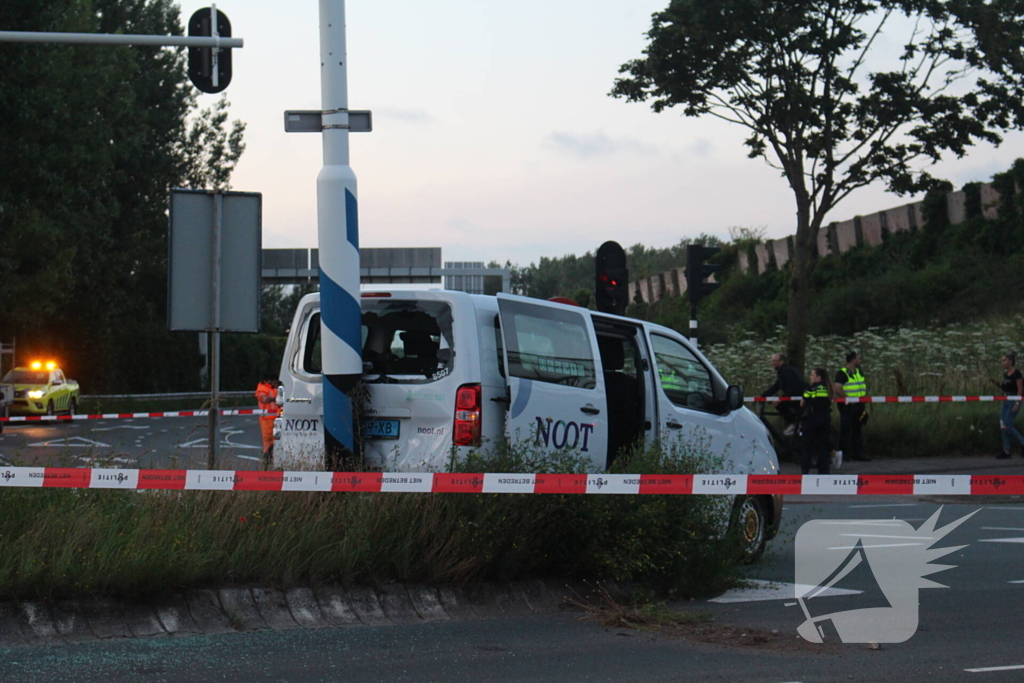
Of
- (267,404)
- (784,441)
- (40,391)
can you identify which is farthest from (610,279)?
(40,391)

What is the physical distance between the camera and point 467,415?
8586 mm

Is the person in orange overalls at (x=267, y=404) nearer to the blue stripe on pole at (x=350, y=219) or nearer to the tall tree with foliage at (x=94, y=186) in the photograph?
the blue stripe on pole at (x=350, y=219)

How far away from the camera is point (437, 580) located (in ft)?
25.5

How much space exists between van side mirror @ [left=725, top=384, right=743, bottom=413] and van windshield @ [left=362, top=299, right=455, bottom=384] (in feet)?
9.59

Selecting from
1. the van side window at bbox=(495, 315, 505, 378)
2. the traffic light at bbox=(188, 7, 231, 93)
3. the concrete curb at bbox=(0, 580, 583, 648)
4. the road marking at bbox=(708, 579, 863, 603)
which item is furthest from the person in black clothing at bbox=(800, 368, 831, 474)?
the concrete curb at bbox=(0, 580, 583, 648)

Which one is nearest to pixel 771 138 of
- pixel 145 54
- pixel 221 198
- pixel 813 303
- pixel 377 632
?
pixel 221 198

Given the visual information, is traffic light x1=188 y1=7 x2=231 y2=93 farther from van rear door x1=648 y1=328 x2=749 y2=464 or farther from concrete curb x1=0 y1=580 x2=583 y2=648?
concrete curb x1=0 y1=580 x2=583 y2=648

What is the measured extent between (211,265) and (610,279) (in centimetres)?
764

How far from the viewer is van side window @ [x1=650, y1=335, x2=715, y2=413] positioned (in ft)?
33.8

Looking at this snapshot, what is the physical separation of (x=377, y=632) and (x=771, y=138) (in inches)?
786

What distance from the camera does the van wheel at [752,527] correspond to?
9.70 meters

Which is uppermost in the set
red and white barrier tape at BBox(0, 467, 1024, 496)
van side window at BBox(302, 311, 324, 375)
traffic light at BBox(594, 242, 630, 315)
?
traffic light at BBox(594, 242, 630, 315)

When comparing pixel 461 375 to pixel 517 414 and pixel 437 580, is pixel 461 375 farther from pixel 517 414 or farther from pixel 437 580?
pixel 437 580

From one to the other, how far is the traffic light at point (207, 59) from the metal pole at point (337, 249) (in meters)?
6.02
